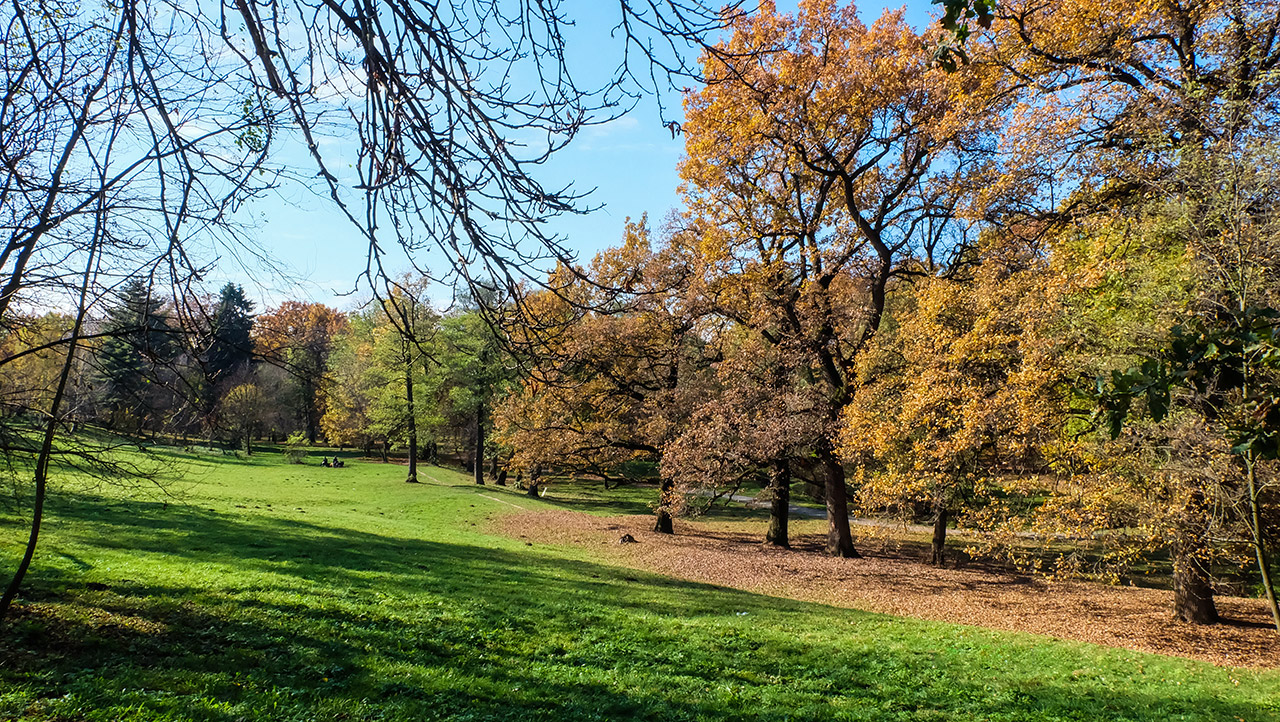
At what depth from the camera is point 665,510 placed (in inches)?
885

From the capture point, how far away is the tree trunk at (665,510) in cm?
2172

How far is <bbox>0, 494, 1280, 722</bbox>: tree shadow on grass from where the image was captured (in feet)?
17.2

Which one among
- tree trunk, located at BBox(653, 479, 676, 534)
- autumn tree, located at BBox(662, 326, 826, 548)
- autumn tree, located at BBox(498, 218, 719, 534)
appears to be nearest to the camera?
autumn tree, located at BBox(662, 326, 826, 548)

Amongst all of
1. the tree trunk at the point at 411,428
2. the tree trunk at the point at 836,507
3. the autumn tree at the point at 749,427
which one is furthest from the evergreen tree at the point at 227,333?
the tree trunk at the point at 411,428

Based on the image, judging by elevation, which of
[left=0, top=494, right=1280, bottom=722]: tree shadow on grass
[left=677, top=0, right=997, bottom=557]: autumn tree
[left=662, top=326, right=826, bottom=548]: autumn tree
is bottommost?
[left=0, top=494, right=1280, bottom=722]: tree shadow on grass

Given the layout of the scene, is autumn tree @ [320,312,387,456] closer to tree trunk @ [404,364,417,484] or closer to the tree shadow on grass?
tree trunk @ [404,364,417,484]

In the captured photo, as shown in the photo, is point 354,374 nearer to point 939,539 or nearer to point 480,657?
point 939,539

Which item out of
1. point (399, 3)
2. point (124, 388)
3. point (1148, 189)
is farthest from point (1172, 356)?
point (1148, 189)

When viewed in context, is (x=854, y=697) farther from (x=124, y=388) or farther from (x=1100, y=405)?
(x=124, y=388)

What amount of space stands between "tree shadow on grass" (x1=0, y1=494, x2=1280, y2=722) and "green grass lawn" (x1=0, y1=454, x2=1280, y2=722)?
0.10 feet

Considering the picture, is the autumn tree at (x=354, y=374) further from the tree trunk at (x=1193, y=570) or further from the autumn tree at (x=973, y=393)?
the tree trunk at (x=1193, y=570)

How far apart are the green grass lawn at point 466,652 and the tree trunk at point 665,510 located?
311 inches

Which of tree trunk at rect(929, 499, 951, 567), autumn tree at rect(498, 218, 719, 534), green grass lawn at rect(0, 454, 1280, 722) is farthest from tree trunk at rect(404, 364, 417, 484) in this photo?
tree trunk at rect(929, 499, 951, 567)

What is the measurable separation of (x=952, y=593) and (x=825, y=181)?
11211 mm
